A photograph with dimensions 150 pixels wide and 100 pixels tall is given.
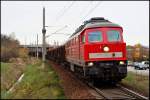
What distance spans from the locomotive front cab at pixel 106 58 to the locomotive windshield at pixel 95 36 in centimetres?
8

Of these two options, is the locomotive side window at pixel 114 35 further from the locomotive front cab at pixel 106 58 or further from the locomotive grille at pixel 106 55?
the locomotive grille at pixel 106 55

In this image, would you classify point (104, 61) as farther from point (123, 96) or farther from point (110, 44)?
point (123, 96)

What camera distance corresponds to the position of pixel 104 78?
2058cm

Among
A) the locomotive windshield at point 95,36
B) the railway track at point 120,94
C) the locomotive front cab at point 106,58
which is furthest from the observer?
the locomotive windshield at point 95,36

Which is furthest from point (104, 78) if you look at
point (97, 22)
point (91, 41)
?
point (97, 22)

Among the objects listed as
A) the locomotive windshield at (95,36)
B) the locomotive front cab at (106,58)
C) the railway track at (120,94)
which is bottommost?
the railway track at (120,94)

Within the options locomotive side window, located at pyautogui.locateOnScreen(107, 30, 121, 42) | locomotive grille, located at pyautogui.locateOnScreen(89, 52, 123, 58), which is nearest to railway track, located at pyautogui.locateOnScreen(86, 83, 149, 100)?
locomotive grille, located at pyautogui.locateOnScreen(89, 52, 123, 58)

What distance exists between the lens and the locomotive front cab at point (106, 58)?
20.0 m

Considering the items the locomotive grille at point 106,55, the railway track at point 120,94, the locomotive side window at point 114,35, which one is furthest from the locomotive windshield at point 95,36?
the railway track at point 120,94

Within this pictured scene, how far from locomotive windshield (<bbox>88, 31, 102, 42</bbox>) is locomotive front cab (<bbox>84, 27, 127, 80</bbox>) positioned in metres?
0.08

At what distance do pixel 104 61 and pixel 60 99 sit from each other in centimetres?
557

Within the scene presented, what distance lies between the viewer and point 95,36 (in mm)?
20828

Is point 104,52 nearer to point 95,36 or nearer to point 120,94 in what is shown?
point 95,36

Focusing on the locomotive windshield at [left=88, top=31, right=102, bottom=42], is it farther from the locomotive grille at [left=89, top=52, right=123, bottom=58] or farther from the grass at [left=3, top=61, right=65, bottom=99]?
the grass at [left=3, top=61, right=65, bottom=99]
